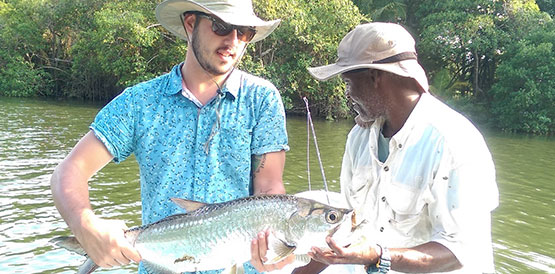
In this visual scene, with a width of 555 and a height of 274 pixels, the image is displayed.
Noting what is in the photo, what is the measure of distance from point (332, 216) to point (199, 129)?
85 centimetres

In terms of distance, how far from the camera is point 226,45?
263 centimetres

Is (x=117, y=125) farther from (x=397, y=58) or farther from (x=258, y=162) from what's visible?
(x=397, y=58)

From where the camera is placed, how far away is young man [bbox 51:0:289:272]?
8.32 ft

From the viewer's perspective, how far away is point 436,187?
2.71 m

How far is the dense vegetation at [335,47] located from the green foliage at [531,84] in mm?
60

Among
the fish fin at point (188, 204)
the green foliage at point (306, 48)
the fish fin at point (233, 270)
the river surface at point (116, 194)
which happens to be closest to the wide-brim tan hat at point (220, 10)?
the fish fin at point (188, 204)

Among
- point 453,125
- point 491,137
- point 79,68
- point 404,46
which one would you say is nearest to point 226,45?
point 404,46

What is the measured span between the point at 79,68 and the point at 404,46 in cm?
3920

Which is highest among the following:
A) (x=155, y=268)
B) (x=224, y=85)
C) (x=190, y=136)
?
(x=224, y=85)

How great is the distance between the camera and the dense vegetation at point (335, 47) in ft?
94.5

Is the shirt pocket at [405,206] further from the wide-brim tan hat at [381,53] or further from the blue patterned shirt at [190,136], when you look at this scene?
the blue patterned shirt at [190,136]

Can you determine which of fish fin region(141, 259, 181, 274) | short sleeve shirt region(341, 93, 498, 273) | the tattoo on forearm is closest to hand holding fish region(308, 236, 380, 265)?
short sleeve shirt region(341, 93, 498, 273)

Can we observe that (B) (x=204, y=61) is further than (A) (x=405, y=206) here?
No

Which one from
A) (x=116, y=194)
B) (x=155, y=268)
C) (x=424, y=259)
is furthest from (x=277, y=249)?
(x=116, y=194)
